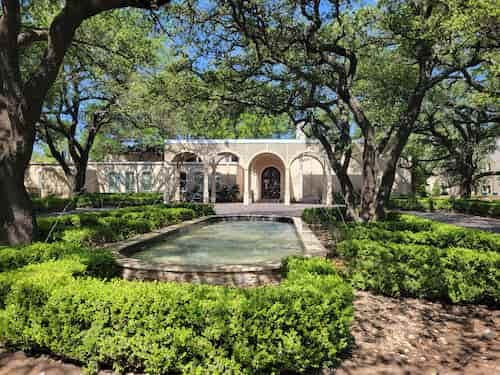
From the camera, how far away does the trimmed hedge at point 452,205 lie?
50.2ft

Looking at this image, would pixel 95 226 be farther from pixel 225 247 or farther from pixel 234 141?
pixel 234 141

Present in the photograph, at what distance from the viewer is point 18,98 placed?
5.53 m

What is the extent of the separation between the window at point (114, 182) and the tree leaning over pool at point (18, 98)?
20.7m

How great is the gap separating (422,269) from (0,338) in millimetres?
5299

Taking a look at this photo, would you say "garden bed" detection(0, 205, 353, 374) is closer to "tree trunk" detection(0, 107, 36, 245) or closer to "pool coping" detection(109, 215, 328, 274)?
"pool coping" detection(109, 215, 328, 274)

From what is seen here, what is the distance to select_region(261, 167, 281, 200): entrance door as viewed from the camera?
88.7 feet

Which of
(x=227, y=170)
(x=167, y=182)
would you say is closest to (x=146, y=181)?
(x=167, y=182)

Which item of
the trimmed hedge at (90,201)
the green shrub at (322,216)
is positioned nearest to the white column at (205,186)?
the trimmed hedge at (90,201)

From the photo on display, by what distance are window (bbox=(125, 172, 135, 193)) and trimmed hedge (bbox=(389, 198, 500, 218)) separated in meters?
19.5

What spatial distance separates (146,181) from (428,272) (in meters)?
23.2

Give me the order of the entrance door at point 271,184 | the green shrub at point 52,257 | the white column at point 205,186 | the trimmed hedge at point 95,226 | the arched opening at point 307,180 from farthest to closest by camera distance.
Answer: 1. the entrance door at point 271,184
2. the arched opening at point 307,180
3. the white column at point 205,186
4. the trimmed hedge at point 95,226
5. the green shrub at point 52,257

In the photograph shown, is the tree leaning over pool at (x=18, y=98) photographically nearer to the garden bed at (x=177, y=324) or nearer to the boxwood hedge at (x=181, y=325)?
the garden bed at (x=177, y=324)

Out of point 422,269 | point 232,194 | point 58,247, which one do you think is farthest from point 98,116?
point 422,269

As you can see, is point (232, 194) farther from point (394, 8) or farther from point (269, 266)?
point (269, 266)
